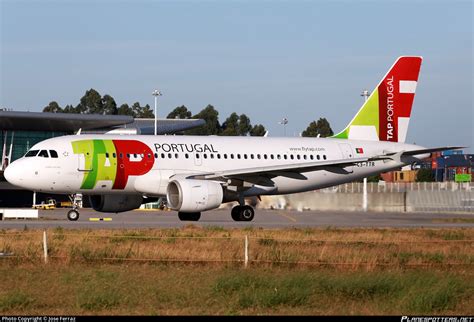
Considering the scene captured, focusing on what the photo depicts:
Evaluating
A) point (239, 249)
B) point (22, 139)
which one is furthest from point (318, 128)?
point (239, 249)

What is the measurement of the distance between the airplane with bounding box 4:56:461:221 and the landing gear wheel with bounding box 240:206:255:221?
45 mm

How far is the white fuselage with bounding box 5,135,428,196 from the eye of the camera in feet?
135

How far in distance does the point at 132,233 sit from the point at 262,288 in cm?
1336

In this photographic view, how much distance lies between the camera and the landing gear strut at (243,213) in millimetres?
43875

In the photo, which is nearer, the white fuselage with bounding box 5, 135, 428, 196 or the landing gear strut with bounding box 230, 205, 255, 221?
the white fuselage with bounding box 5, 135, 428, 196

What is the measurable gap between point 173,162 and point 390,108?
13.2 m

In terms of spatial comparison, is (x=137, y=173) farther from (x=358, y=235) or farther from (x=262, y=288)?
(x=262, y=288)

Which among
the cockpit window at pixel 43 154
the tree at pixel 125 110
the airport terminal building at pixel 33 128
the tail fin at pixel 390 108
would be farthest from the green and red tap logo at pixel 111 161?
the tree at pixel 125 110

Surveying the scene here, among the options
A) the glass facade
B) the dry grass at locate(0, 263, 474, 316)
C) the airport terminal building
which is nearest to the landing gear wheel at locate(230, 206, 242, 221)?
the dry grass at locate(0, 263, 474, 316)

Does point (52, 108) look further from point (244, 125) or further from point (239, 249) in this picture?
point (239, 249)

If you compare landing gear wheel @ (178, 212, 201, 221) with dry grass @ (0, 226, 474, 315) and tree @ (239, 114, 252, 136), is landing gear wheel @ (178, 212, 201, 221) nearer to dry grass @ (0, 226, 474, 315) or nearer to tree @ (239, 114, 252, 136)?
dry grass @ (0, 226, 474, 315)

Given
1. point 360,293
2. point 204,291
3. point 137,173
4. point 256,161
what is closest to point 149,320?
point 204,291

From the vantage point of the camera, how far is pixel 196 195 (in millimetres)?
40062

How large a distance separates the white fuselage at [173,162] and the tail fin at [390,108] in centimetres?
111
